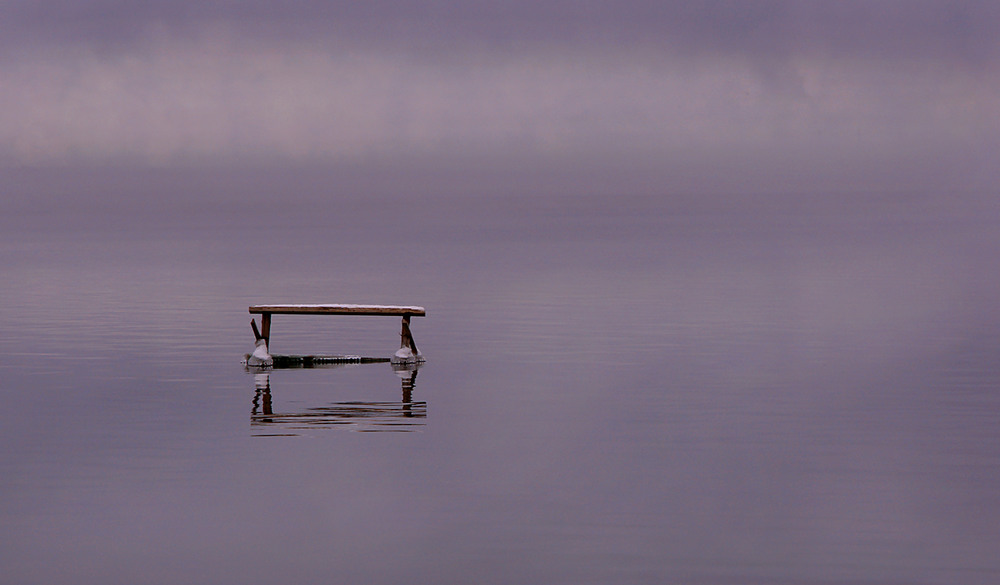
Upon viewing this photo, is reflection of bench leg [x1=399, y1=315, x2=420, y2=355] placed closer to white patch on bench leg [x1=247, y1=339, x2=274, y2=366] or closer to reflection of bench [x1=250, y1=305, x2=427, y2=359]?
reflection of bench [x1=250, y1=305, x2=427, y2=359]

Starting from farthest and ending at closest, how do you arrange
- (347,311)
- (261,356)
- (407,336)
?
(407,336), (261,356), (347,311)

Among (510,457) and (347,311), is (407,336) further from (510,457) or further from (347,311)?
(510,457)

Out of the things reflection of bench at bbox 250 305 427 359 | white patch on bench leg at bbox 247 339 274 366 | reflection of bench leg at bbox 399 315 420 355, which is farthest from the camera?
reflection of bench leg at bbox 399 315 420 355

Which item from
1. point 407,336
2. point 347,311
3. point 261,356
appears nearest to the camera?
point 347,311

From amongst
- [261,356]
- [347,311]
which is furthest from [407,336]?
[261,356]

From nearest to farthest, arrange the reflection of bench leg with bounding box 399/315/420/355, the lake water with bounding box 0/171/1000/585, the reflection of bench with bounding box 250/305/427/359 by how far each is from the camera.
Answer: the lake water with bounding box 0/171/1000/585 < the reflection of bench with bounding box 250/305/427/359 < the reflection of bench leg with bounding box 399/315/420/355

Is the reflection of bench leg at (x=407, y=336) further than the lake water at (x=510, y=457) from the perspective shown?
Yes

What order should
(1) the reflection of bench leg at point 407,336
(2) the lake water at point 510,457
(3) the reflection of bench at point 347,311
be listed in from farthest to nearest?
(1) the reflection of bench leg at point 407,336 → (3) the reflection of bench at point 347,311 → (2) the lake water at point 510,457

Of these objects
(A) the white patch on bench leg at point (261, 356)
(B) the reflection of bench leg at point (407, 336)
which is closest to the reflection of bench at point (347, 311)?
(B) the reflection of bench leg at point (407, 336)

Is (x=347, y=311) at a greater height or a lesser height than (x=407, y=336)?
greater

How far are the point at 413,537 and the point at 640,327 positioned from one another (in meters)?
33.8

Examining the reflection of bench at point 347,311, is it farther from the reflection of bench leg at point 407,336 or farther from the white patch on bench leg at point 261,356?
the white patch on bench leg at point 261,356

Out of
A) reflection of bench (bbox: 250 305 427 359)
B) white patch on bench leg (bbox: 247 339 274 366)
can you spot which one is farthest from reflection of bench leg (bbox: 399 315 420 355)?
white patch on bench leg (bbox: 247 339 274 366)

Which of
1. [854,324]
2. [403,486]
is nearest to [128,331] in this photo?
[854,324]
